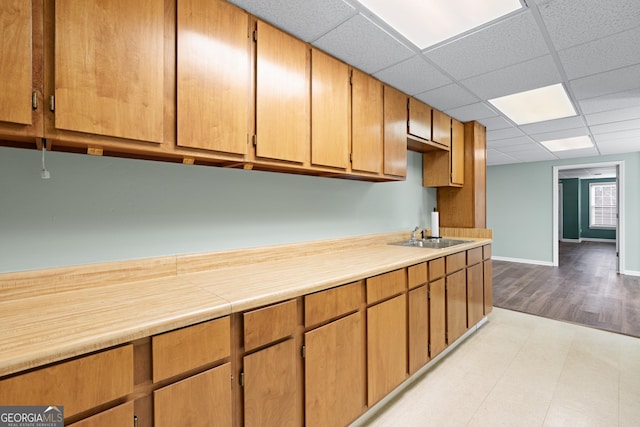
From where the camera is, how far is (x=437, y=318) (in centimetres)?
238

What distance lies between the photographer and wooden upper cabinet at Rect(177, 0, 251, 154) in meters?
1.37

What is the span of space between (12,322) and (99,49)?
100cm

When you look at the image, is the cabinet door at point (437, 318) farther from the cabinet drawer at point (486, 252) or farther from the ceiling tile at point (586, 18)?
the ceiling tile at point (586, 18)

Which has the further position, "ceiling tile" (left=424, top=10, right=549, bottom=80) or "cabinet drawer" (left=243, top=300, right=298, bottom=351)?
"ceiling tile" (left=424, top=10, right=549, bottom=80)

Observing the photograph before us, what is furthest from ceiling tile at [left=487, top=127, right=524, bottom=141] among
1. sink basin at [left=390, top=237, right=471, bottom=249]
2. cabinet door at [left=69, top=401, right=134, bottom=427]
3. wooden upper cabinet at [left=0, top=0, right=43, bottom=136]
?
cabinet door at [left=69, top=401, right=134, bottom=427]

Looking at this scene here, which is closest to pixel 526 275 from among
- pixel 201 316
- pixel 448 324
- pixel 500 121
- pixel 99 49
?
pixel 500 121

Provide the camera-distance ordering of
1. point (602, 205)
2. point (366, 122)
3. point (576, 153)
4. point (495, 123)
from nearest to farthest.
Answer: point (366, 122) → point (495, 123) → point (576, 153) → point (602, 205)

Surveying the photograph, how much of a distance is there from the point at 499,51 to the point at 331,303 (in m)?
2.02

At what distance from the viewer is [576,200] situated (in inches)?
416

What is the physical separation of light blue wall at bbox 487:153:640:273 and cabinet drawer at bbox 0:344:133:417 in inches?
299

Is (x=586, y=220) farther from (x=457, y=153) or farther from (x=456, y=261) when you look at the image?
(x=456, y=261)

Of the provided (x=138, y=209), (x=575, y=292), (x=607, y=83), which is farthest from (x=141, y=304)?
(x=575, y=292)

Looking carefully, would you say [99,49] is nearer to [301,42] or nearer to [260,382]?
[301,42]

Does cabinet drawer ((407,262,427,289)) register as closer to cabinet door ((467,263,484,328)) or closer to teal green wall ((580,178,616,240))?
cabinet door ((467,263,484,328))
